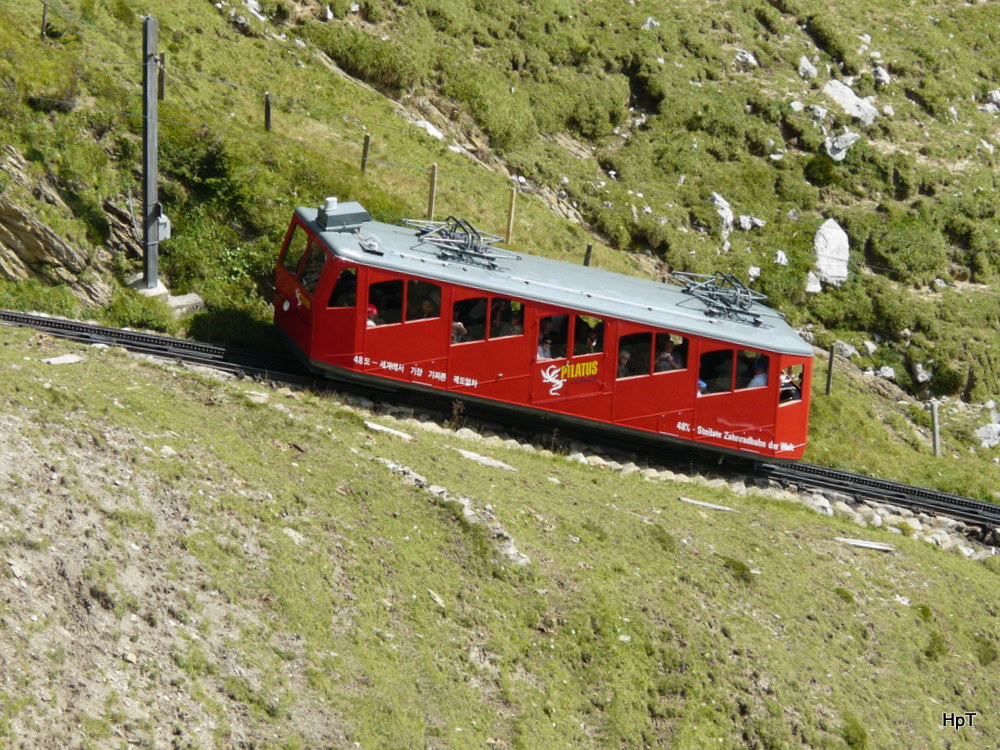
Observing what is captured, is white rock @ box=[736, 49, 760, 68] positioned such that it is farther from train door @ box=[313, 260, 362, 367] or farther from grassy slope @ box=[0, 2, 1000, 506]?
train door @ box=[313, 260, 362, 367]

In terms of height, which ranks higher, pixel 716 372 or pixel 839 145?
pixel 839 145

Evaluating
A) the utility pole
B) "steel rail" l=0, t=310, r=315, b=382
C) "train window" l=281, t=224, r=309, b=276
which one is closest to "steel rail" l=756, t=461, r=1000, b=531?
"steel rail" l=0, t=310, r=315, b=382

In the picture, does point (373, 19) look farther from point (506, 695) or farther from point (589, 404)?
point (506, 695)

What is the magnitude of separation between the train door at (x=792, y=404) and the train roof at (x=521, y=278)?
1.11 ft

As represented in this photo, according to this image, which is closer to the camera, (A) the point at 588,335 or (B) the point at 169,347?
(B) the point at 169,347

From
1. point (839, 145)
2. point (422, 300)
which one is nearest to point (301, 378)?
point (422, 300)

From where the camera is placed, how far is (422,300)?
1958 cm

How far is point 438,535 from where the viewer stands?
601 inches

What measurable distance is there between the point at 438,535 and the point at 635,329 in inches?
259

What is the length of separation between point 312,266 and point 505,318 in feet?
11.4

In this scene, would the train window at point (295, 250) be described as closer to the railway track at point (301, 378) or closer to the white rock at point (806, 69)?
the railway track at point (301, 378)

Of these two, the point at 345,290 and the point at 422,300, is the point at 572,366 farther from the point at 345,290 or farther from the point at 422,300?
the point at 345,290

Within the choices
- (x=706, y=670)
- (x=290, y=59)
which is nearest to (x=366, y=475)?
(x=706, y=670)

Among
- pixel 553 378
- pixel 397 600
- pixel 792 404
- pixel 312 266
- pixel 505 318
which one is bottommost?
pixel 397 600
